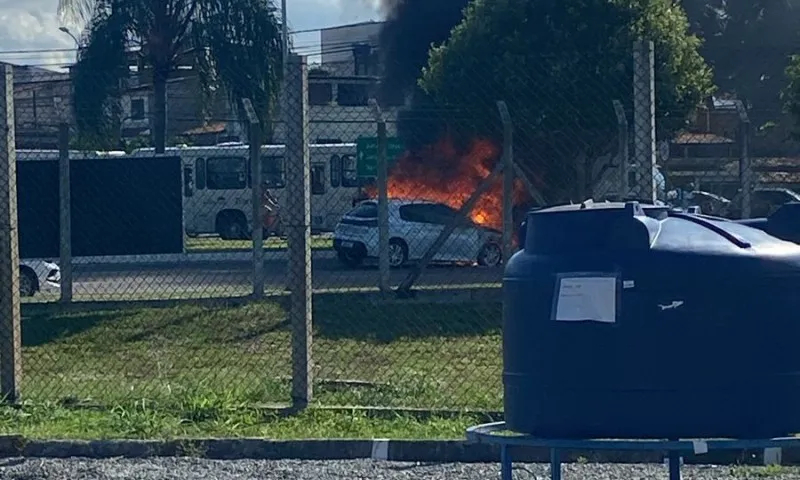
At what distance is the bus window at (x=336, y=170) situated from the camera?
82.2 feet

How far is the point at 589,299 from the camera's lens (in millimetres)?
4590

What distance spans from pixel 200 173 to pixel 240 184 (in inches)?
55.4

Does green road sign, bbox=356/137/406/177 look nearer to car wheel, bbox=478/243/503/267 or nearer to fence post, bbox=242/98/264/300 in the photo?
fence post, bbox=242/98/264/300

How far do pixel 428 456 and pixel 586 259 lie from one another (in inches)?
123

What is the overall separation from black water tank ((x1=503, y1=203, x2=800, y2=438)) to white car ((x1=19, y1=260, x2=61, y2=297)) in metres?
12.3

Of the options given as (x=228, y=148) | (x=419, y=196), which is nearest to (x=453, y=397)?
(x=419, y=196)

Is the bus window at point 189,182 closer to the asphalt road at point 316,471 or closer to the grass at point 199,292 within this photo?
the grass at point 199,292

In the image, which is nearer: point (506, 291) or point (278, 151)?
point (506, 291)

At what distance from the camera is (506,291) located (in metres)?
4.98

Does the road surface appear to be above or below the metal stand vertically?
below

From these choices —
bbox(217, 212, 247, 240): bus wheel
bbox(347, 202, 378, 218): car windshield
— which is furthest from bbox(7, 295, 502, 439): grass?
bbox(217, 212, 247, 240): bus wheel

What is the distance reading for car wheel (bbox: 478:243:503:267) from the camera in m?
16.5

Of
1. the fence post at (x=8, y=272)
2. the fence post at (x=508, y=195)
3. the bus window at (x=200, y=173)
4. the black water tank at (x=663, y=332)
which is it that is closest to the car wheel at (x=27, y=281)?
the fence post at (x=508, y=195)

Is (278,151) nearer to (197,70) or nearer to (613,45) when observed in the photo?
(197,70)
